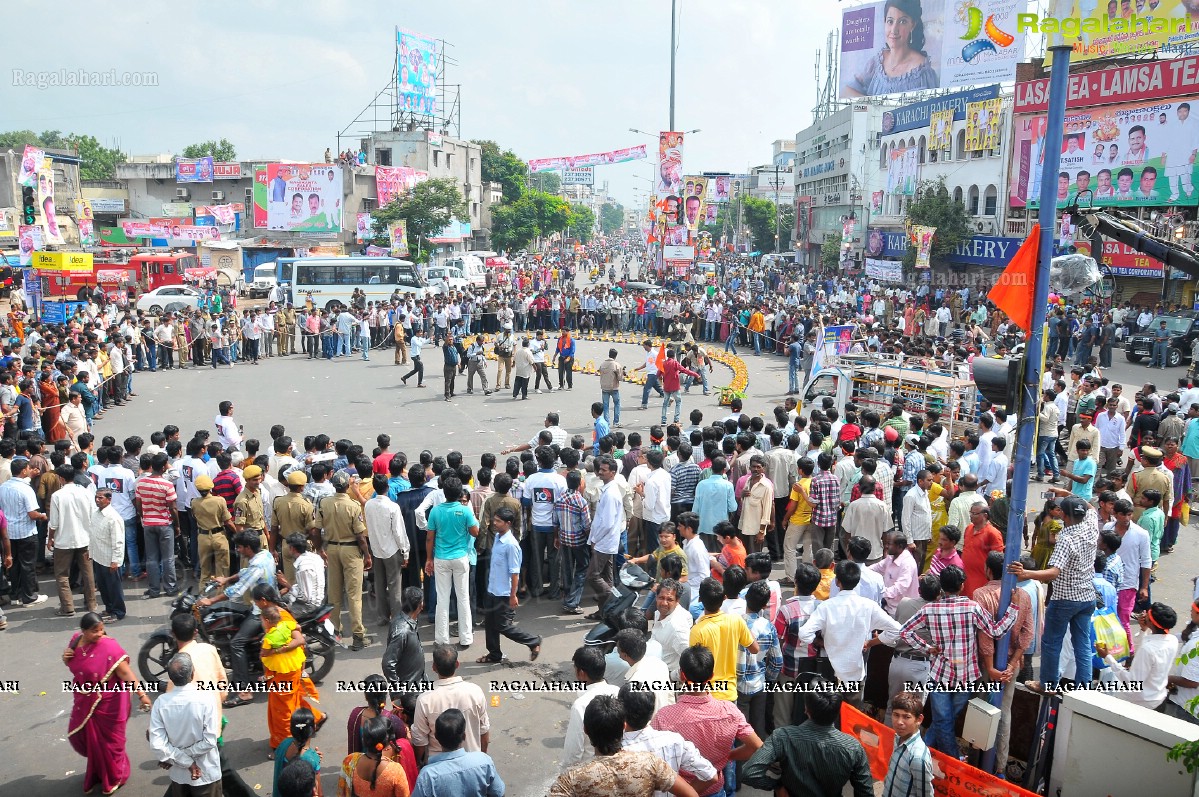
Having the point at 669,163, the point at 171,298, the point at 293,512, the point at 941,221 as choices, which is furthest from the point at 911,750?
the point at 941,221

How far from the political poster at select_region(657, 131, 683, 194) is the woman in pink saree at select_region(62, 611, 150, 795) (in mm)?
30459

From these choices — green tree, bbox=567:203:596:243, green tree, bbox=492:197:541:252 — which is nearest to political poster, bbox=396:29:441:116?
green tree, bbox=492:197:541:252

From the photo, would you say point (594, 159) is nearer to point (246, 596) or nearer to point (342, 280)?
point (342, 280)

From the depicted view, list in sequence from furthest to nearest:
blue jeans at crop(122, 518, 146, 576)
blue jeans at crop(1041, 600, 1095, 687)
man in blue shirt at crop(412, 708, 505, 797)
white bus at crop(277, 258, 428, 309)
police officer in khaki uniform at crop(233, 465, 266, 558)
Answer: white bus at crop(277, 258, 428, 309) → blue jeans at crop(122, 518, 146, 576) → police officer in khaki uniform at crop(233, 465, 266, 558) → blue jeans at crop(1041, 600, 1095, 687) → man in blue shirt at crop(412, 708, 505, 797)

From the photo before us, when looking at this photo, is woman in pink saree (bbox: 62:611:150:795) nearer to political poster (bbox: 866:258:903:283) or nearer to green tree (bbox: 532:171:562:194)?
political poster (bbox: 866:258:903:283)

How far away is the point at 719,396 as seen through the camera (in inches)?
802

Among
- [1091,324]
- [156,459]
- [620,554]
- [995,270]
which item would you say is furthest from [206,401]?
[995,270]

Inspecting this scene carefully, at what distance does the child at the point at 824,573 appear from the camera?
6.77 m

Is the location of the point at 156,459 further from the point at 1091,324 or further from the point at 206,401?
the point at 1091,324

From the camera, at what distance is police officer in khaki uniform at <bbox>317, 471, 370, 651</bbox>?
8.13m

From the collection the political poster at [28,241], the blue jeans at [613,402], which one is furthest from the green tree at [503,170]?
the blue jeans at [613,402]

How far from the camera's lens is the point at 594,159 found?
91.8m

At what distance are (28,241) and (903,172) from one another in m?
43.1

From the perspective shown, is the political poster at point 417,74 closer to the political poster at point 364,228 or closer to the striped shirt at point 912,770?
the political poster at point 364,228
